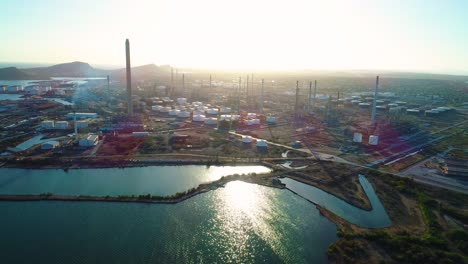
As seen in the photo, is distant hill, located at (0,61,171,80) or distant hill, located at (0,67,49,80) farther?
distant hill, located at (0,61,171,80)

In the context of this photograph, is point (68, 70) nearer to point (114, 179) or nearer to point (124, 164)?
point (124, 164)

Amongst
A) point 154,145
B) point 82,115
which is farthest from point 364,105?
point 82,115

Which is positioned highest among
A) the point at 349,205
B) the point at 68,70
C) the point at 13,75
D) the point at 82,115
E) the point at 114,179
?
the point at 68,70

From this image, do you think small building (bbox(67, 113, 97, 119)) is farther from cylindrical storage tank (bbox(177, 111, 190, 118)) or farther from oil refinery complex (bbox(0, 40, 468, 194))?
cylindrical storage tank (bbox(177, 111, 190, 118))

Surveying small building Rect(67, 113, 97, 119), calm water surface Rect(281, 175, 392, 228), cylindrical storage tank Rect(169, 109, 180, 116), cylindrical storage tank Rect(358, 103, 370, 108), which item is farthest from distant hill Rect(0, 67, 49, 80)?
calm water surface Rect(281, 175, 392, 228)

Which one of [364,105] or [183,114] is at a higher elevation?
[364,105]

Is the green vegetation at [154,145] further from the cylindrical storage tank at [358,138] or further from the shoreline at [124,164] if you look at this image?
the cylindrical storage tank at [358,138]

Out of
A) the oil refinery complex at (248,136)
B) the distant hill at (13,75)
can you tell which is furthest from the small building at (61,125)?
the distant hill at (13,75)

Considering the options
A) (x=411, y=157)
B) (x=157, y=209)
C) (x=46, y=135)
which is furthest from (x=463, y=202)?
(x=46, y=135)

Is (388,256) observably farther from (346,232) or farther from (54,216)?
(54,216)

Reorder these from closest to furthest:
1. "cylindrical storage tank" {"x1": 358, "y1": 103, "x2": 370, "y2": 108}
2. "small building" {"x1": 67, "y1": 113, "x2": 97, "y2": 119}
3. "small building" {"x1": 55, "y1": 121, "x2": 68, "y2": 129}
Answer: "small building" {"x1": 55, "y1": 121, "x2": 68, "y2": 129}, "small building" {"x1": 67, "y1": 113, "x2": 97, "y2": 119}, "cylindrical storage tank" {"x1": 358, "y1": 103, "x2": 370, "y2": 108}
